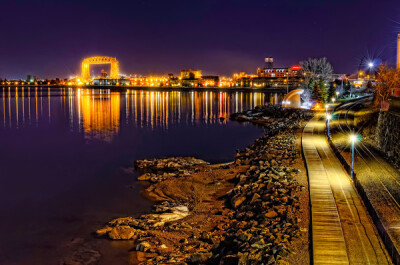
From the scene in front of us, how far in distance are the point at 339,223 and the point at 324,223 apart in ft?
1.39

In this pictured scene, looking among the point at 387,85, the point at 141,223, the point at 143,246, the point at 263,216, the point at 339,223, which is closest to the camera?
the point at 339,223

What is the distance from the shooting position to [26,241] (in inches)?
586

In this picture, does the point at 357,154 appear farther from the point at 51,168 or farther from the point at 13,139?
the point at 13,139

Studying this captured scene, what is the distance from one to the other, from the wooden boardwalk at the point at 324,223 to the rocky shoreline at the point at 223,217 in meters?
0.35

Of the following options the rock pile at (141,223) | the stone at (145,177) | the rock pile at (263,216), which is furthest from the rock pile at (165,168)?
the rock pile at (141,223)

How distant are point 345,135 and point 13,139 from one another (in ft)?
109

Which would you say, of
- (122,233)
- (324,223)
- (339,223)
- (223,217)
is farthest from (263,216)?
(122,233)

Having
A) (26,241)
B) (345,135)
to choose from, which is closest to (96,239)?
(26,241)

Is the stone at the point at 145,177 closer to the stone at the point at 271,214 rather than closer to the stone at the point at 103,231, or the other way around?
the stone at the point at 103,231

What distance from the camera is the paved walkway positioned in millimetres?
9594

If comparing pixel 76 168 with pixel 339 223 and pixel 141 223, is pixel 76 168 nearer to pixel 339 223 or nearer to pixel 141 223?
pixel 141 223

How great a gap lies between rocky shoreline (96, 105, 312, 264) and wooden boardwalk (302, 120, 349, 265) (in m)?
0.35

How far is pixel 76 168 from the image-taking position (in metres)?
27.7

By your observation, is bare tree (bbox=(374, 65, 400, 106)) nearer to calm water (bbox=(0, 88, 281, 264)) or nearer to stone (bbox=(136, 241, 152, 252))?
calm water (bbox=(0, 88, 281, 264))
